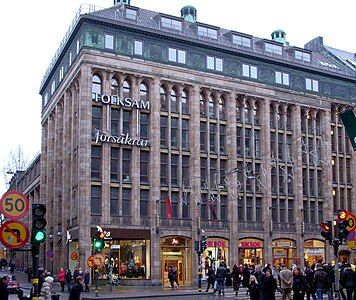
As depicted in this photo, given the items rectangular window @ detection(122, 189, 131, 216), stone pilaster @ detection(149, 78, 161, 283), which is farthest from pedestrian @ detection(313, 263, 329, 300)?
rectangular window @ detection(122, 189, 131, 216)

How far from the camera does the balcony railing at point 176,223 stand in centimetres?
5319

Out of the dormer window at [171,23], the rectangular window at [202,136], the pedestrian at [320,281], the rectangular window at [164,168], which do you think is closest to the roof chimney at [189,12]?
the dormer window at [171,23]

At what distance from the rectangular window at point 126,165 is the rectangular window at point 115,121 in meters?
1.78

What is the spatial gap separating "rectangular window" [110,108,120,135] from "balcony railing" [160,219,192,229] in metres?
8.56

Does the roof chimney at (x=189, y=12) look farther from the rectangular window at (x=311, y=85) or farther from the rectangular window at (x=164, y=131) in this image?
the rectangular window at (x=164, y=131)

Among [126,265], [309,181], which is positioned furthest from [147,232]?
[309,181]

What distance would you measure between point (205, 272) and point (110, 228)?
10.2 meters

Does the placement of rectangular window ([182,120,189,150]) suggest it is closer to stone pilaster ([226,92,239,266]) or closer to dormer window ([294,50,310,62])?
stone pilaster ([226,92,239,266])

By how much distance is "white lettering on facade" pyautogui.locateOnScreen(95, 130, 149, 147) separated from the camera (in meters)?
51.2

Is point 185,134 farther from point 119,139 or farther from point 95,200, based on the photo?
point 95,200

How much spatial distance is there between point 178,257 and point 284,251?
12.2m

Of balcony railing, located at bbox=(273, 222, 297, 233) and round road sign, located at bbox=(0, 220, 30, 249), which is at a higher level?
balcony railing, located at bbox=(273, 222, 297, 233)

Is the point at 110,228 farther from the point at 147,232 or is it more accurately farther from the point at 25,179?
the point at 25,179

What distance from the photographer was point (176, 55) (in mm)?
55781
